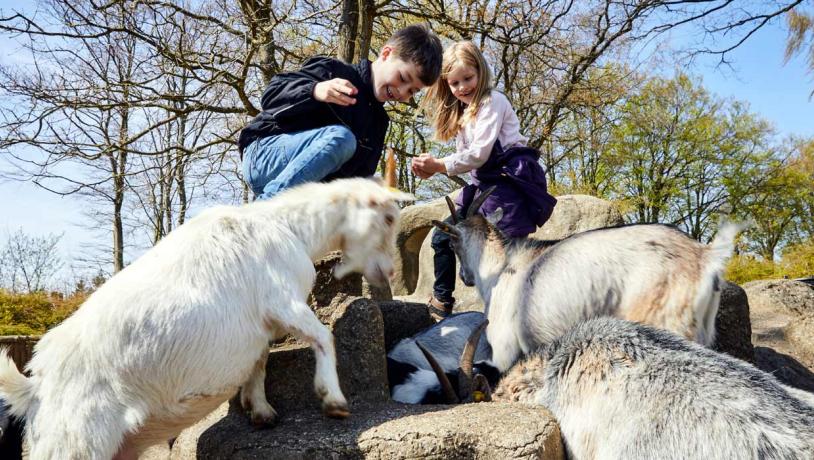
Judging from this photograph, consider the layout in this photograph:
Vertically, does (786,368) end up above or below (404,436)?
below

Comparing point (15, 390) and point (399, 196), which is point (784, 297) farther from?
point (15, 390)

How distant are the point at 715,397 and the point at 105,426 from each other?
7.76ft

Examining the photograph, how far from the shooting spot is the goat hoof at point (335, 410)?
2648 mm

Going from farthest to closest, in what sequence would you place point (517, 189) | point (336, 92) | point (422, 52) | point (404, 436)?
point (517, 189), point (422, 52), point (336, 92), point (404, 436)

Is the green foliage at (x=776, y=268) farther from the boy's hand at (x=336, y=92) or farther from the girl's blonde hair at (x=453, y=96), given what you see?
the boy's hand at (x=336, y=92)

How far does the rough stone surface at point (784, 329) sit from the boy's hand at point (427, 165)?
3.29m

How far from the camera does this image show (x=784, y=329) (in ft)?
20.9

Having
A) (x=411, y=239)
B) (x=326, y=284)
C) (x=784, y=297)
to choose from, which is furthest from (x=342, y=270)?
(x=411, y=239)

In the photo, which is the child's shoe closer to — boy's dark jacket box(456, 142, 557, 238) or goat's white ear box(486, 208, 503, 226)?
boy's dark jacket box(456, 142, 557, 238)

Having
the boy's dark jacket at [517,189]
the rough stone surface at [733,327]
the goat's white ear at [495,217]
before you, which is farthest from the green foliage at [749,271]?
the goat's white ear at [495,217]

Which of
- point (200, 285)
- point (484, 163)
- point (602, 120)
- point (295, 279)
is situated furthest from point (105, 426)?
point (602, 120)

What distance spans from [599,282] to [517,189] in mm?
1177

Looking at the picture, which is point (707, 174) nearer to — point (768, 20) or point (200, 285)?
point (768, 20)

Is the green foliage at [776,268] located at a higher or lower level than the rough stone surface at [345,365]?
lower
